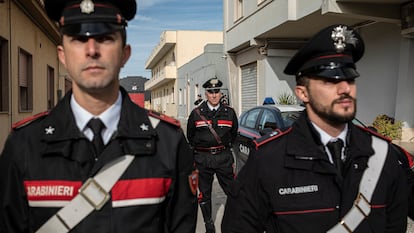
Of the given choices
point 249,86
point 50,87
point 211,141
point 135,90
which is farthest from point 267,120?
point 135,90

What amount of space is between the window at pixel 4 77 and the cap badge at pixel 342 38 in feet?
27.8

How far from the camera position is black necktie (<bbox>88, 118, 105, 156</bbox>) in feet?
5.74

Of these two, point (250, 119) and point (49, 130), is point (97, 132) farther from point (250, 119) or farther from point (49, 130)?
point (250, 119)

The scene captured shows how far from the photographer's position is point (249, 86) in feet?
63.2

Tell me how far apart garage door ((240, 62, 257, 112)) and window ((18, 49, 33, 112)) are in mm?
9854

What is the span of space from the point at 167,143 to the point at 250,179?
1.91 feet

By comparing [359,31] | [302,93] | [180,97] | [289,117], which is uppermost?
[359,31]

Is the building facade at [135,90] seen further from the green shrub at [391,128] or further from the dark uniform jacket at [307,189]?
the green shrub at [391,128]

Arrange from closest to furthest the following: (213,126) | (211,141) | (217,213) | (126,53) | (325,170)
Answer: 1. (126,53)
2. (325,170)
3. (211,141)
4. (213,126)
5. (217,213)

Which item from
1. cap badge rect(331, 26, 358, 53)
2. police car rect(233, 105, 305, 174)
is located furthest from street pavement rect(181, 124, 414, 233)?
cap badge rect(331, 26, 358, 53)

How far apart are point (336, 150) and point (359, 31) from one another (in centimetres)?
1156

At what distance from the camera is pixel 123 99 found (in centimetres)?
191

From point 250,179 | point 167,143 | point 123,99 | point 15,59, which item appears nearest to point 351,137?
point 250,179

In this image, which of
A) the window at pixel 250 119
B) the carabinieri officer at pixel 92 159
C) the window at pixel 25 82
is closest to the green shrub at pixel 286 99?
the window at pixel 250 119
